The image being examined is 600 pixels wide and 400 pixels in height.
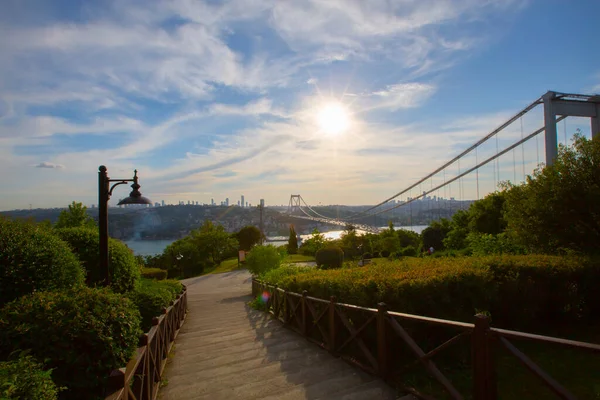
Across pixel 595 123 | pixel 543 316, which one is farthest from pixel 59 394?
pixel 595 123

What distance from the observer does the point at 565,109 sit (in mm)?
19469

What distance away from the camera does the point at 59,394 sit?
313cm

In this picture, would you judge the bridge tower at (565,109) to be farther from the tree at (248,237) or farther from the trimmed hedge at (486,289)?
the tree at (248,237)

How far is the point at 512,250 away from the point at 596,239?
4654mm

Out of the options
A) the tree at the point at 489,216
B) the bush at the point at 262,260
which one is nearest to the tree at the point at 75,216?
the bush at the point at 262,260

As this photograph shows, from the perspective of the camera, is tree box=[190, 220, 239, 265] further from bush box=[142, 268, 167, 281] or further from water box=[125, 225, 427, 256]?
bush box=[142, 268, 167, 281]

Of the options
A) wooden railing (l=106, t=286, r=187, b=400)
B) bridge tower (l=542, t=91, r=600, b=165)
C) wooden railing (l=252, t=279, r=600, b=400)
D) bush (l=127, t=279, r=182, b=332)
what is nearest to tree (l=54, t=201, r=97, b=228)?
bush (l=127, t=279, r=182, b=332)

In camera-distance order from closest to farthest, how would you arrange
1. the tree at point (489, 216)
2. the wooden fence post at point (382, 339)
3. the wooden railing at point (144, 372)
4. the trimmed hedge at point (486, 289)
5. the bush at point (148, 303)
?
the wooden railing at point (144, 372), the wooden fence post at point (382, 339), the trimmed hedge at point (486, 289), the bush at point (148, 303), the tree at point (489, 216)

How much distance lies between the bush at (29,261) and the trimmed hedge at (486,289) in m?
3.64

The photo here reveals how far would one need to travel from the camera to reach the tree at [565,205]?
27.4 feet

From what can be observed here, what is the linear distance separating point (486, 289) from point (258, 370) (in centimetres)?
318

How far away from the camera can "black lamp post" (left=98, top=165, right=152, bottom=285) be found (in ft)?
20.7

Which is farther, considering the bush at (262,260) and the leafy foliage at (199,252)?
the leafy foliage at (199,252)

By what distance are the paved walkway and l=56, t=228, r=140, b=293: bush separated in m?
1.55
